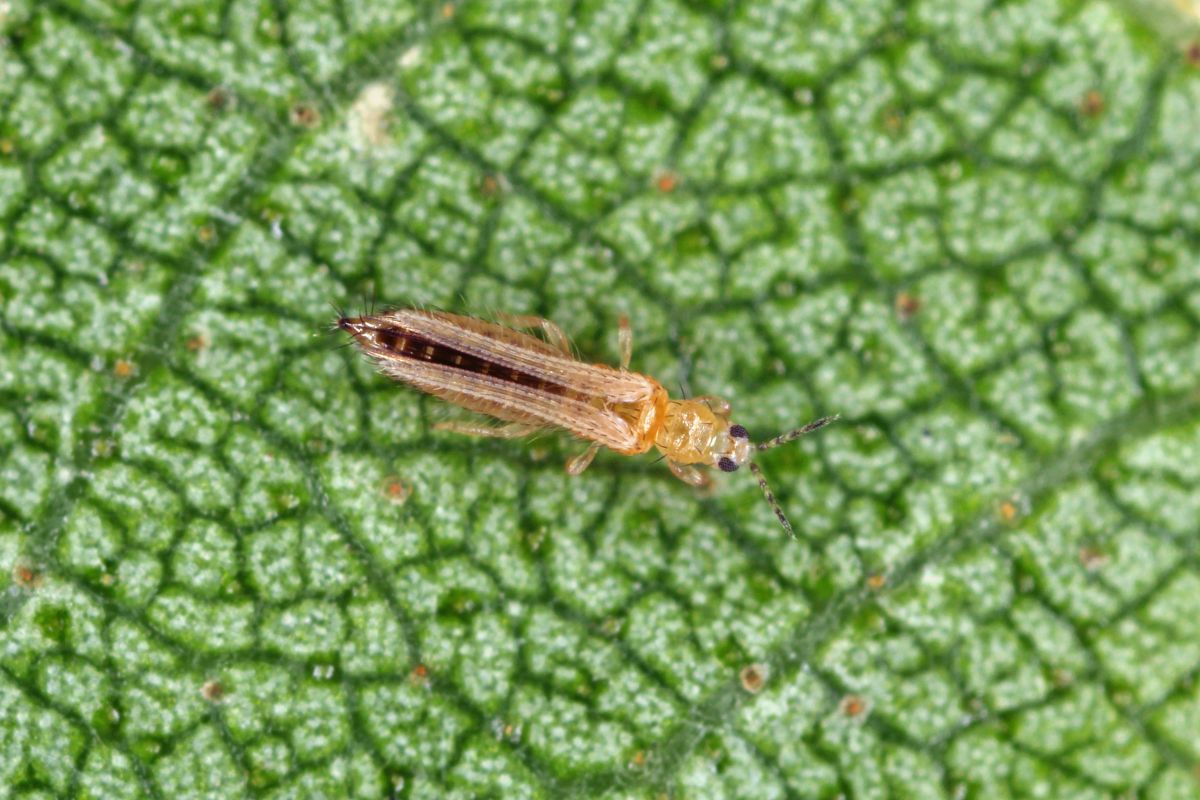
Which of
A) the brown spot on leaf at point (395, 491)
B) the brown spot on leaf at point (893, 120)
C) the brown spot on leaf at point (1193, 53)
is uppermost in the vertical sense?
the brown spot on leaf at point (1193, 53)

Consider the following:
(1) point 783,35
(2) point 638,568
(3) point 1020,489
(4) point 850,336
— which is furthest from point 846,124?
(2) point 638,568

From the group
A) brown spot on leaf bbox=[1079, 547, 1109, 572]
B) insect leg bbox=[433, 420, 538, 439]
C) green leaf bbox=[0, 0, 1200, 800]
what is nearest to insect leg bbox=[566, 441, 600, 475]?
green leaf bbox=[0, 0, 1200, 800]

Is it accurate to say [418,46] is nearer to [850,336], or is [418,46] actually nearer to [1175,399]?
[850,336]

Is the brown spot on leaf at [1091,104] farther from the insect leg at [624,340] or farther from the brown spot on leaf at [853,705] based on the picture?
the brown spot on leaf at [853,705]

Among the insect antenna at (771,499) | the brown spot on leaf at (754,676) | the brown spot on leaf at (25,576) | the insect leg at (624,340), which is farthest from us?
the insect leg at (624,340)

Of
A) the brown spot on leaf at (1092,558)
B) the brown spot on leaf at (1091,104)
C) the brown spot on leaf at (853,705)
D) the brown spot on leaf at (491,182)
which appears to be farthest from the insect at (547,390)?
the brown spot on leaf at (1091,104)

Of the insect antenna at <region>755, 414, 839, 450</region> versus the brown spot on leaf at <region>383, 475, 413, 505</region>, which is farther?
the insect antenna at <region>755, 414, 839, 450</region>

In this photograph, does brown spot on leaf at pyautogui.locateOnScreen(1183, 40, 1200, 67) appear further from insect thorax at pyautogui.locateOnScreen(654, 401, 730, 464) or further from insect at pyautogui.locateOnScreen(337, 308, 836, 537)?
insect thorax at pyautogui.locateOnScreen(654, 401, 730, 464)

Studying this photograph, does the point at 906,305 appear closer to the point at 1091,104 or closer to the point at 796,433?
the point at 796,433
